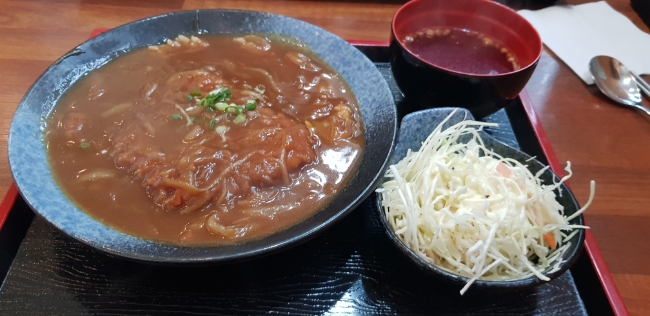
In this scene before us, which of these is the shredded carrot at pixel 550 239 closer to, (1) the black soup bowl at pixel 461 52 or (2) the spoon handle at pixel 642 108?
(1) the black soup bowl at pixel 461 52

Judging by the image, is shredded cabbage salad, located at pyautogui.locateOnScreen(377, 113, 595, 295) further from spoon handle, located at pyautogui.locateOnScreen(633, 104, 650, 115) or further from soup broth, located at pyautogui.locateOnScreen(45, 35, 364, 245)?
spoon handle, located at pyautogui.locateOnScreen(633, 104, 650, 115)

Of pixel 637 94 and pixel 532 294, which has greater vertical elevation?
pixel 637 94

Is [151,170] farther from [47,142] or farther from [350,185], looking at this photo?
[350,185]

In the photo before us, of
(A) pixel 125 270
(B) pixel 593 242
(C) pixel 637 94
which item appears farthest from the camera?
(C) pixel 637 94

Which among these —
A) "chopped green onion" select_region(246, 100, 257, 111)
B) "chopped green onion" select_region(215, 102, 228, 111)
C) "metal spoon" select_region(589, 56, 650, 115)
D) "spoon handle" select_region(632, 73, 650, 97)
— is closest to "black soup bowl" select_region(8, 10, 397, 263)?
"chopped green onion" select_region(246, 100, 257, 111)

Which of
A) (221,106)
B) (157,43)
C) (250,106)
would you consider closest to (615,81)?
(250,106)

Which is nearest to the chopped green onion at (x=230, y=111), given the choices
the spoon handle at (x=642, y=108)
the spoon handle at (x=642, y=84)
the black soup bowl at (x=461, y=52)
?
the black soup bowl at (x=461, y=52)

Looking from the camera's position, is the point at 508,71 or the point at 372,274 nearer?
the point at 372,274

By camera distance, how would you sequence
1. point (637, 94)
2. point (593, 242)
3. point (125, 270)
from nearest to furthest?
point (125, 270), point (593, 242), point (637, 94)

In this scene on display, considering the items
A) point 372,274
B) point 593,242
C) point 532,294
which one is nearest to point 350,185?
point 372,274
